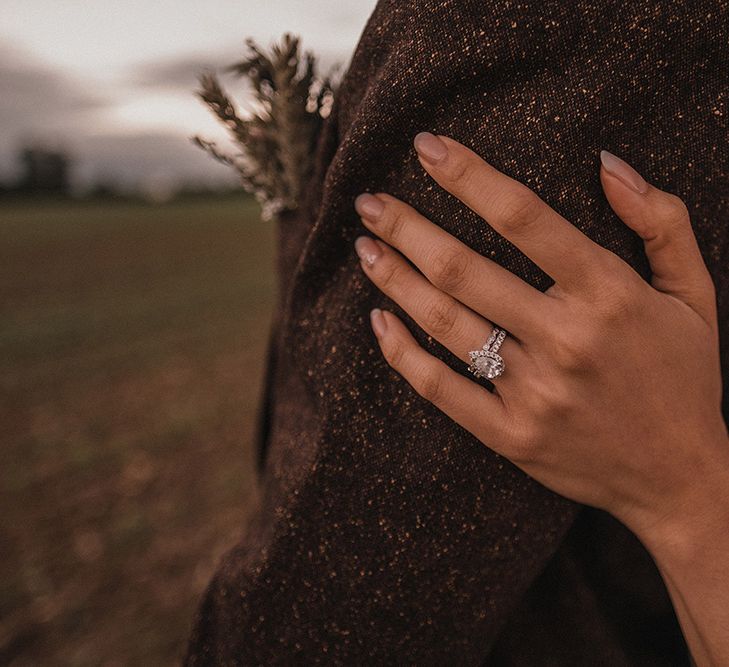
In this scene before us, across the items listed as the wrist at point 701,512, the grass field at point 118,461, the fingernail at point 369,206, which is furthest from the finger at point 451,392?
the grass field at point 118,461

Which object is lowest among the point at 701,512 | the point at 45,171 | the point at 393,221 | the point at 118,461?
the point at 45,171

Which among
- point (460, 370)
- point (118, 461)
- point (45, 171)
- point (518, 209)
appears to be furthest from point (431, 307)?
point (45, 171)

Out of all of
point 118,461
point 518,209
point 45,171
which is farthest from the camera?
point 45,171

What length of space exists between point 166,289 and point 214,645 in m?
15.0

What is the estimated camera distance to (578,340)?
0.96m

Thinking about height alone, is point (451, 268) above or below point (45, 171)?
above

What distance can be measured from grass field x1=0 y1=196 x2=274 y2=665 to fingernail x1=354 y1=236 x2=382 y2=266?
3.54 metres

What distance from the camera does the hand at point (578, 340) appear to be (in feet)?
3.14

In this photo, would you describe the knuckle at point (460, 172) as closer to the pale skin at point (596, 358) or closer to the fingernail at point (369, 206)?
the pale skin at point (596, 358)

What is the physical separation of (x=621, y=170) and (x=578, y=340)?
30 cm

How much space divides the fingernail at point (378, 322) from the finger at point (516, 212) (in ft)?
0.92

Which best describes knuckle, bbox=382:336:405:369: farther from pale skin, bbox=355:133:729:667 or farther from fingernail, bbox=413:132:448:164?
fingernail, bbox=413:132:448:164

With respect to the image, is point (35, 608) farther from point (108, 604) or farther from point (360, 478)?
point (360, 478)

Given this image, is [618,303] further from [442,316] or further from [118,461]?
[118,461]
